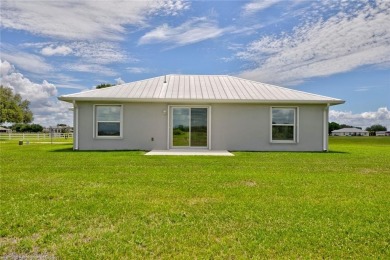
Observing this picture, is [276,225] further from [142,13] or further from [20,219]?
[142,13]

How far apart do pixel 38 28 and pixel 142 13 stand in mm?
6647

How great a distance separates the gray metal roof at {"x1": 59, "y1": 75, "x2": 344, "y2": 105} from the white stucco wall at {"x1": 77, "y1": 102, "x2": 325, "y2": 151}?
0.50 m

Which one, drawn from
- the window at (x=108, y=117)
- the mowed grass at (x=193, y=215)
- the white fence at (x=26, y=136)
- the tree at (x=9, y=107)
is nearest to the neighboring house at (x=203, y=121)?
the window at (x=108, y=117)

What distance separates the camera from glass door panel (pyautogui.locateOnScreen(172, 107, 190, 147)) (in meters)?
15.6

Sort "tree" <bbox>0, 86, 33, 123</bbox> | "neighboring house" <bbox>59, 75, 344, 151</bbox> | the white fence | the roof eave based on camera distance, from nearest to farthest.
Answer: the roof eave, "neighboring house" <bbox>59, 75, 344, 151</bbox>, the white fence, "tree" <bbox>0, 86, 33, 123</bbox>

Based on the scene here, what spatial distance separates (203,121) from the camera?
15.6 m

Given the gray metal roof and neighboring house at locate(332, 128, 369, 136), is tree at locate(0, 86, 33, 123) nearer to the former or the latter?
the gray metal roof

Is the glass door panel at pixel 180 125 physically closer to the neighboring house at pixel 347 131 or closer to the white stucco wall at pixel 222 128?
the white stucco wall at pixel 222 128

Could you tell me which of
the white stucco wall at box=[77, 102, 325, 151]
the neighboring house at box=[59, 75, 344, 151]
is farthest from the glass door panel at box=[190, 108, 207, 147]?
the white stucco wall at box=[77, 102, 325, 151]

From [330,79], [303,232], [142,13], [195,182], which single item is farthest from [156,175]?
[330,79]

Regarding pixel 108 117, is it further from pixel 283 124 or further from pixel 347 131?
pixel 347 131

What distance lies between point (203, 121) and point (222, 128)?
1.00 metres

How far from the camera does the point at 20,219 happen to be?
4363 mm

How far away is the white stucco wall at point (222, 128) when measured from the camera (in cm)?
1538
